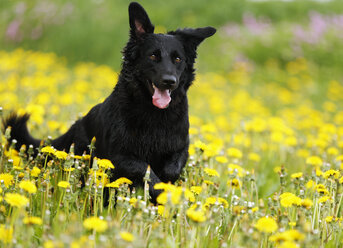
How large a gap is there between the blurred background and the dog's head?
874 centimetres

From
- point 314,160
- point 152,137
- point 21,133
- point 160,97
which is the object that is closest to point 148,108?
point 160,97

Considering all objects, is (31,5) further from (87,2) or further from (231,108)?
(231,108)

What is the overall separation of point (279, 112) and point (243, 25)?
6215 millimetres

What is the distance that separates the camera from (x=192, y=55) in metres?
3.22

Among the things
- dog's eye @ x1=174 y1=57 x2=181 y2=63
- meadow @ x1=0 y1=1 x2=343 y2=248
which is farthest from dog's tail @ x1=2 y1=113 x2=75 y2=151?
dog's eye @ x1=174 y1=57 x2=181 y2=63

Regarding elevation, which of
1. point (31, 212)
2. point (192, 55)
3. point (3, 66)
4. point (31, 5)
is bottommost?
point (31, 212)

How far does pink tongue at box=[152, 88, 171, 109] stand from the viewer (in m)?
2.88

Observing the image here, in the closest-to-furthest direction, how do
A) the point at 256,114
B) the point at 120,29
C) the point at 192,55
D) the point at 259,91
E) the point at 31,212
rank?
the point at 31,212 → the point at 192,55 → the point at 256,114 → the point at 259,91 → the point at 120,29

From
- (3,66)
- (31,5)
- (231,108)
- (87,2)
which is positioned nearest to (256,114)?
(231,108)

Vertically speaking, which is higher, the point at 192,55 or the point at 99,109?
the point at 192,55

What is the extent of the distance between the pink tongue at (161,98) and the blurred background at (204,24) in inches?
353

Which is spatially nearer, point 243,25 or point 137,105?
point 137,105

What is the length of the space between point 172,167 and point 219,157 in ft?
1.38

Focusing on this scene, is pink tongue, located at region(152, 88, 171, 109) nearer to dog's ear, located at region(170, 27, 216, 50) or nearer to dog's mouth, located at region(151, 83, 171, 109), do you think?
dog's mouth, located at region(151, 83, 171, 109)
